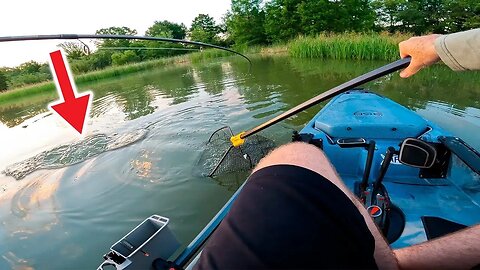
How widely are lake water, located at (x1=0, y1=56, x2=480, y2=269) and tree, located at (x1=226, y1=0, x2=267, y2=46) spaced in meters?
30.9

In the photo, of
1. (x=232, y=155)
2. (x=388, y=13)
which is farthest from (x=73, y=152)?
(x=388, y=13)

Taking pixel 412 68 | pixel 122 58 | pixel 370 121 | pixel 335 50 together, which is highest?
pixel 122 58

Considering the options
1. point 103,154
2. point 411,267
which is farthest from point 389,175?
point 103,154

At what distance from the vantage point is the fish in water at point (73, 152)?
4857 millimetres

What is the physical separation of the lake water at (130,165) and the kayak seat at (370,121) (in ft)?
4.65

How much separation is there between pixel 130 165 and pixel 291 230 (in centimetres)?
447

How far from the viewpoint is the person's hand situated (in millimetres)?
1354

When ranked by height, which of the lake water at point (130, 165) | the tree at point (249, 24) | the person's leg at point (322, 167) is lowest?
the lake water at point (130, 165)

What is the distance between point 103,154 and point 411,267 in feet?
17.2

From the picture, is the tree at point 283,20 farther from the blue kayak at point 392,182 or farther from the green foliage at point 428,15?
the blue kayak at point 392,182

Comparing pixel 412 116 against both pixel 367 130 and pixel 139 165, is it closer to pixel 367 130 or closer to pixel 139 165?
pixel 367 130
